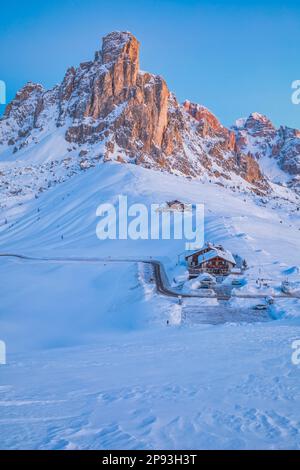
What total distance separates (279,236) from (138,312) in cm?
4755

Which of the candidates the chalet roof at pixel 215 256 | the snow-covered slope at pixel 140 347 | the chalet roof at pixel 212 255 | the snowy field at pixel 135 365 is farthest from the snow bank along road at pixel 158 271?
the chalet roof at pixel 215 256

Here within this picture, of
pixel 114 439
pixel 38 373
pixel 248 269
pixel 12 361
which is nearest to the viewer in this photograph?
pixel 114 439

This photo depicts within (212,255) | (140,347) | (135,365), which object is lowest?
(140,347)

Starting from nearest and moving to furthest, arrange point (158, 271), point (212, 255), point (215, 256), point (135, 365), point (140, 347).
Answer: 1. point (135, 365)
2. point (140, 347)
3. point (215, 256)
4. point (212, 255)
5. point (158, 271)

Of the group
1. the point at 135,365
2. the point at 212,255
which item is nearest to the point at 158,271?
the point at 212,255

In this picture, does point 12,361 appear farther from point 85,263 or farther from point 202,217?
point 202,217

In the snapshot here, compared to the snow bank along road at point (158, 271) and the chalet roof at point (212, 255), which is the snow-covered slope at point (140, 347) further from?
the chalet roof at point (212, 255)

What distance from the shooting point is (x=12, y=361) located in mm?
17906

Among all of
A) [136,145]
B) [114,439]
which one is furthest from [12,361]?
[136,145]

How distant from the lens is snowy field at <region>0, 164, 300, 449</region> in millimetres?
8055

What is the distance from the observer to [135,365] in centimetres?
1512

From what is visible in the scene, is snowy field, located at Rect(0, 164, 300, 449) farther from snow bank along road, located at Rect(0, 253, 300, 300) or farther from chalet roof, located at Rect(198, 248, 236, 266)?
chalet roof, located at Rect(198, 248, 236, 266)

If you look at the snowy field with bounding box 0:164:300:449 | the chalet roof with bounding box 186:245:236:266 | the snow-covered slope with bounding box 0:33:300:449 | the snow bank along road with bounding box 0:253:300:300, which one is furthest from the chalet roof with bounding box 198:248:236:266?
the snow bank along road with bounding box 0:253:300:300

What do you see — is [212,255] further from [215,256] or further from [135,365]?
[135,365]
